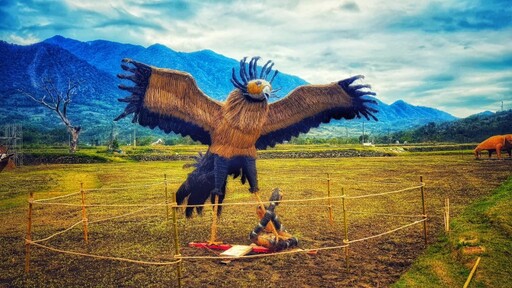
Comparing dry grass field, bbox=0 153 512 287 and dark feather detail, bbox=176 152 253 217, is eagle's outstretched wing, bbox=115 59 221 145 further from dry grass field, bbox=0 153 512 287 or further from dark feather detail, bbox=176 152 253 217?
dry grass field, bbox=0 153 512 287

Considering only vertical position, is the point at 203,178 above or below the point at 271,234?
above

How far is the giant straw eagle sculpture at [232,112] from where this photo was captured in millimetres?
5762

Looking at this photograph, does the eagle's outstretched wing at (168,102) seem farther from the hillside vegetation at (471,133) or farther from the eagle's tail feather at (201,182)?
the hillside vegetation at (471,133)

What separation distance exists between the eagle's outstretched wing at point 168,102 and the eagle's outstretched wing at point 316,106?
3.86 feet

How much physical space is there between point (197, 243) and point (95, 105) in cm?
18455

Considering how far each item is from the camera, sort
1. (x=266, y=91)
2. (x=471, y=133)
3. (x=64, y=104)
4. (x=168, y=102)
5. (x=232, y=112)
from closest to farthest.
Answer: (x=168, y=102) < (x=266, y=91) < (x=232, y=112) < (x=64, y=104) < (x=471, y=133)

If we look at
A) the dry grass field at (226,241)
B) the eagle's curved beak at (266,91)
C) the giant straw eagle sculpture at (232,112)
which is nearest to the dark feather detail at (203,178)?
the giant straw eagle sculpture at (232,112)

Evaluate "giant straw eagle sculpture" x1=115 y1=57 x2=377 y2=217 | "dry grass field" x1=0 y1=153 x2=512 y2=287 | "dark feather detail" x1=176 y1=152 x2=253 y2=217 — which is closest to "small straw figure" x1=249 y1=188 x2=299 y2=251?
"dry grass field" x1=0 y1=153 x2=512 y2=287

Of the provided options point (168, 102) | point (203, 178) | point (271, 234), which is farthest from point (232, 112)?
point (271, 234)

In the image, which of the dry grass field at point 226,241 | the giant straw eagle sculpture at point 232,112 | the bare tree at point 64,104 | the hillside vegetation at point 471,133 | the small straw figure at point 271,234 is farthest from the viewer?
the hillside vegetation at point 471,133

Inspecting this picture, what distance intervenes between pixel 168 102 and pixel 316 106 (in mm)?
2754

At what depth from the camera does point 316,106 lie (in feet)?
21.6

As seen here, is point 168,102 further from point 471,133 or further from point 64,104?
point 471,133

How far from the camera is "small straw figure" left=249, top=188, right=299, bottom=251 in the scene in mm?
6301
